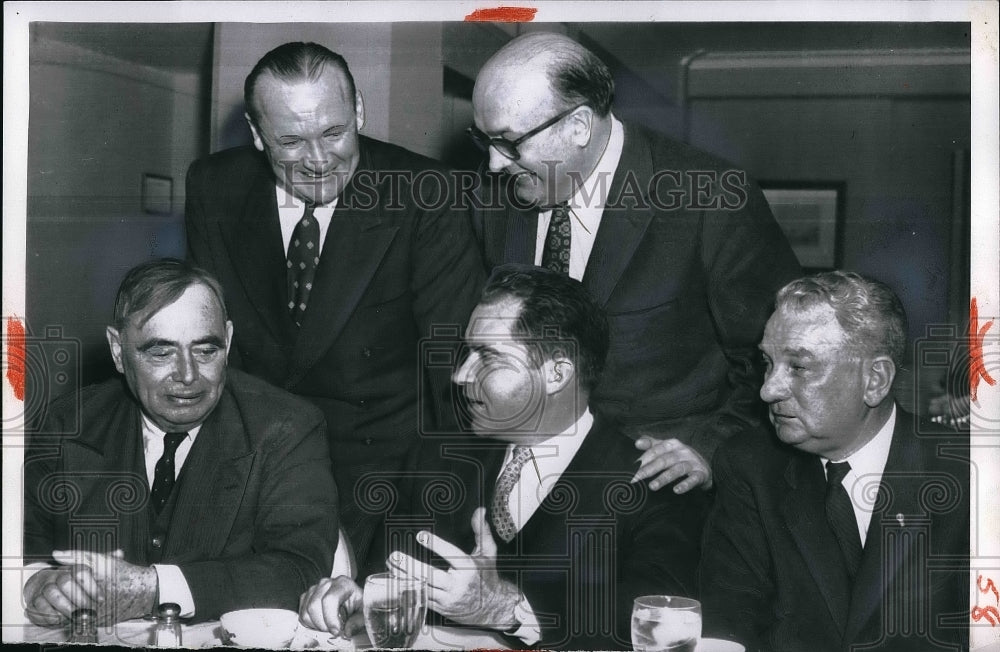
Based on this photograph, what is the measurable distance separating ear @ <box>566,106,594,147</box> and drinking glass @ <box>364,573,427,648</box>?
1.61 metres

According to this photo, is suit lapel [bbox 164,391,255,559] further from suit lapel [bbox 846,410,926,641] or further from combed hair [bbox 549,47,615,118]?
suit lapel [bbox 846,410,926,641]

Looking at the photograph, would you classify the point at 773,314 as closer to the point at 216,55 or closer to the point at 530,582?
the point at 530,582

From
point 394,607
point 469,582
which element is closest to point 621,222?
point 469,582

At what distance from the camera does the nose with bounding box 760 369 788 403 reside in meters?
3.42

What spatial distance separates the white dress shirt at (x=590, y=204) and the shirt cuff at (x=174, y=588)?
1641mm

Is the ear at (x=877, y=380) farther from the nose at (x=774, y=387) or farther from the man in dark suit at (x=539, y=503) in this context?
the man in dark suit at (x=539, y=503)

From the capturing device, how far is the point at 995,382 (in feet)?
11.6

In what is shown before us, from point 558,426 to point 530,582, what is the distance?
544 mm

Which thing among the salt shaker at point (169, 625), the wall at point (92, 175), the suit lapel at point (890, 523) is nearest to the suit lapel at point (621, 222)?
the suit lapel at point (890, 523)

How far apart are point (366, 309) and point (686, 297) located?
110 centimetres

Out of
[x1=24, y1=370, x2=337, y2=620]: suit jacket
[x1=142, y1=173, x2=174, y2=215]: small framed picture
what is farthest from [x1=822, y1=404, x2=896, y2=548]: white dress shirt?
[x1=142, y1=173, x2=174, y2=215]: small framed picture

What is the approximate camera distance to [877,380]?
340cm

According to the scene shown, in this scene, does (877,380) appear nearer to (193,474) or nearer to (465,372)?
(465,372)

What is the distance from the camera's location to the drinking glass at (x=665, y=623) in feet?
11.4
